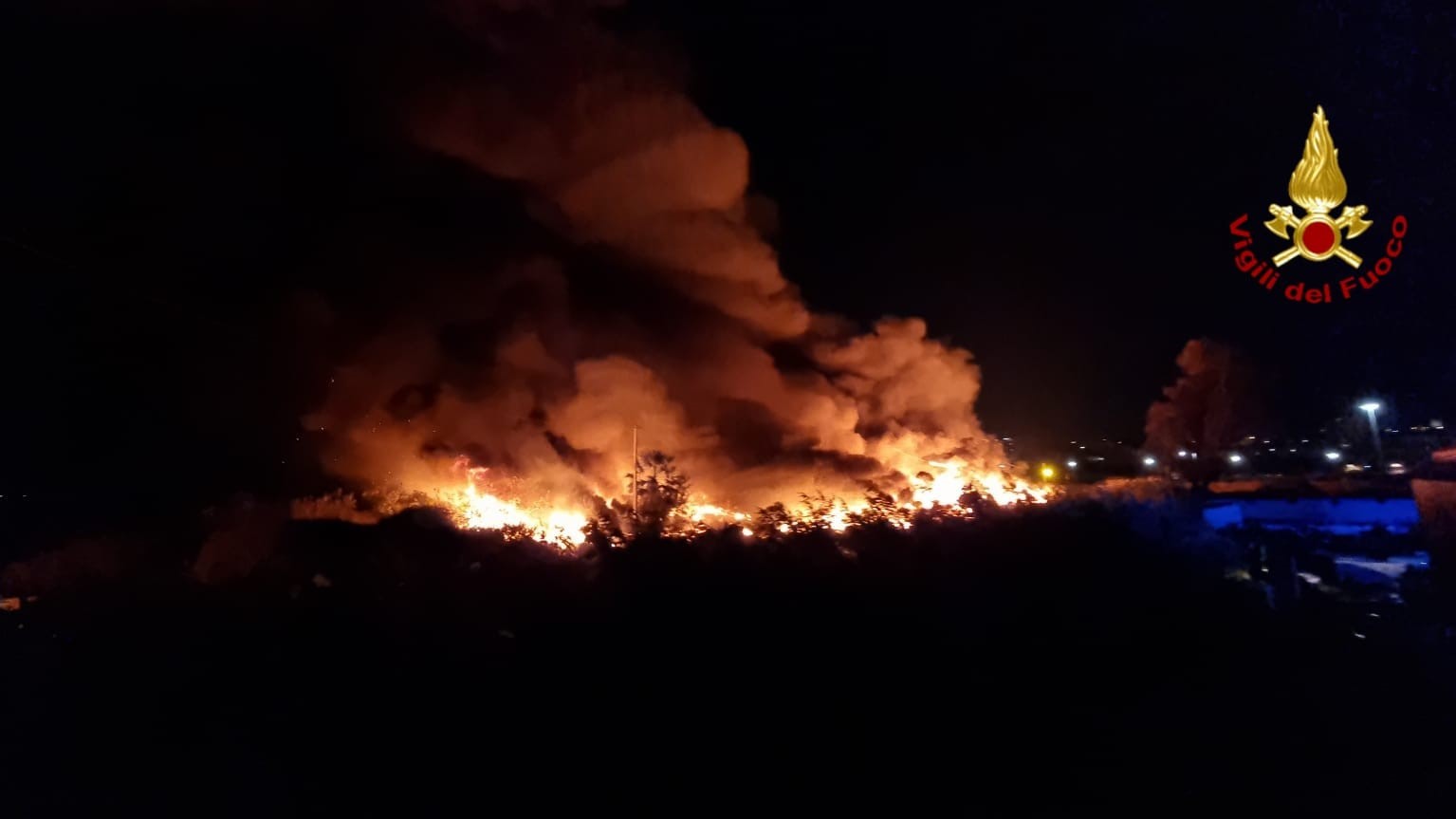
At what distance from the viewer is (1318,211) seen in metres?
14.8

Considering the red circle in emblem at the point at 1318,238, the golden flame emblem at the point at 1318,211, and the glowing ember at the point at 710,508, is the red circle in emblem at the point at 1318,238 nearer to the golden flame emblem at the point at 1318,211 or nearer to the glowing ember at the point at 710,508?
the golden flame emblem at the point at 1318,211

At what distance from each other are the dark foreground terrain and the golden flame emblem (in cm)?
761

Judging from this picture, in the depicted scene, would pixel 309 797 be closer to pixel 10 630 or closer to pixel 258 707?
pixel 258 707

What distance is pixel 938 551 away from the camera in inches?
367

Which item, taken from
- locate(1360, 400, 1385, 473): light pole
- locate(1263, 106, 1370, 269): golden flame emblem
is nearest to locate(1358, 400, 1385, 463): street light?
locate(1360, 400, 1385, 473): light pole

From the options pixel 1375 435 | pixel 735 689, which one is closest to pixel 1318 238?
pixel 735 689

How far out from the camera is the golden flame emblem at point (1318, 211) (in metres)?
14.1

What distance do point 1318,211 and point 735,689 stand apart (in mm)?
13220

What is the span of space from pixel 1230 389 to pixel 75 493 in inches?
1211

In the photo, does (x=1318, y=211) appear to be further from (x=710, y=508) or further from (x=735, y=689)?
(x=735, y=689)

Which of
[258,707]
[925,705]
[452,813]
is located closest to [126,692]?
[258,707]

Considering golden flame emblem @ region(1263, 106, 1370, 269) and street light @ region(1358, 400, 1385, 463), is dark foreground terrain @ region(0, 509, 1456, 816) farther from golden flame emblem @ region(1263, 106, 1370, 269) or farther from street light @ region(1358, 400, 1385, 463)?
street light @ region(1358, 400, 1385, 463)

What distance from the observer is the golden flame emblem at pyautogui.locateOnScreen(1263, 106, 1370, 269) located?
1405cm

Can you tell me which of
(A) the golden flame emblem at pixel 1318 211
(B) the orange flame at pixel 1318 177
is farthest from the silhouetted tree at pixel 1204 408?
(B) the orange flame at pixel 1318 177
